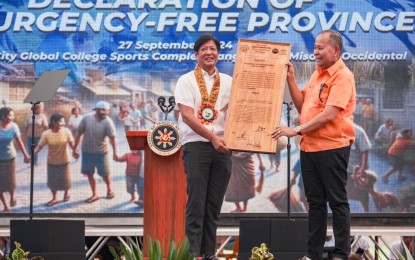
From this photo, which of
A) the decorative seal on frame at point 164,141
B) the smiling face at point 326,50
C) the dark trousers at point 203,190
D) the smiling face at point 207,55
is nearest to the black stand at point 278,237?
the decorative seal on frame at point 164,141

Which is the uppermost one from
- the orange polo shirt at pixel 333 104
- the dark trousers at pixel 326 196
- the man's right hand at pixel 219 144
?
the orange polo shirt at pixel 333 104

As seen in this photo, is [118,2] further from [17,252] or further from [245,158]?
[17,252]

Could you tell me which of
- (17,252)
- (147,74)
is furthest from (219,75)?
(147,74)

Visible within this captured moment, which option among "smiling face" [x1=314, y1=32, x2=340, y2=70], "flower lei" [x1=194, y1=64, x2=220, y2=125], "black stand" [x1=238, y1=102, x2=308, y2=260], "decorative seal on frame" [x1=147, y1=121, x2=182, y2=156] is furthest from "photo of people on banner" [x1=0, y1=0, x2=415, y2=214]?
"smiling face" [x1=314, y1=32, x2=340, y2=70]

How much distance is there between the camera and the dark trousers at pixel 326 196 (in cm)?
602

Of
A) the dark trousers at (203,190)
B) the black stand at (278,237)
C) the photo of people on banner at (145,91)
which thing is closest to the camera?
the dark trousers at (203,190)

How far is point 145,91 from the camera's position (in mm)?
9633

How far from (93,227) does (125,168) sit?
63 cm

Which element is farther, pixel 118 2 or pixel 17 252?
pixel 118 2

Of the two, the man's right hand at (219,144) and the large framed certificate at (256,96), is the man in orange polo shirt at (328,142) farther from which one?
the man's right hand at (219,144)

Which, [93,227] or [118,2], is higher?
[118,2]

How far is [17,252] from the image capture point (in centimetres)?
443

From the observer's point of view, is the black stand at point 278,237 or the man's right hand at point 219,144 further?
the black stand at point 278,237

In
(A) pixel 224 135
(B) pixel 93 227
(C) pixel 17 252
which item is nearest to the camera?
(C) pixel 17 252
